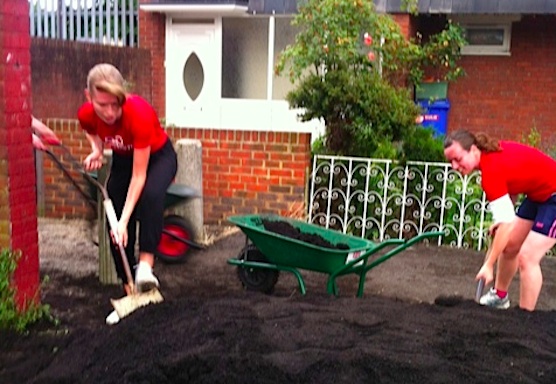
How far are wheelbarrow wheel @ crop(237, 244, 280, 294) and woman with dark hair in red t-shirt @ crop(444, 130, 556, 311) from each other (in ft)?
5.15

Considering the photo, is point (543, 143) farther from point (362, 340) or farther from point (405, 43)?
point (362, 340)

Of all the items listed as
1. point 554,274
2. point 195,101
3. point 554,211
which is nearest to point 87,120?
point 554,211

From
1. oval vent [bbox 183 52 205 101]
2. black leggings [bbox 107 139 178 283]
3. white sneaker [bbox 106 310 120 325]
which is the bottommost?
white sneaker [bbox 106 310 120 325]

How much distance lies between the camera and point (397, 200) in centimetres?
698

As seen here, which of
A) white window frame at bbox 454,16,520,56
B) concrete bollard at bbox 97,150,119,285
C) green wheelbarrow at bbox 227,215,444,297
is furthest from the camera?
white window frame at bbox 454,16,520,56

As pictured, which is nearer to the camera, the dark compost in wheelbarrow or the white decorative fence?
the dark compost in wheelbarrow

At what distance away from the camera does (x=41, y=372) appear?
326 cm

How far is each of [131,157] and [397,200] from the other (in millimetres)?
3426

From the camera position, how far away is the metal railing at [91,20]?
1318 centimetres

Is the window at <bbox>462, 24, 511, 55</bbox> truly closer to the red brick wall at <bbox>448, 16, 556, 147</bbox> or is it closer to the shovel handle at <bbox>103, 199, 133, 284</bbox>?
the red brick wall at <bbox>448, 16, 556, 147</bbox>

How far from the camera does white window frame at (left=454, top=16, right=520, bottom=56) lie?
1172 centimetres

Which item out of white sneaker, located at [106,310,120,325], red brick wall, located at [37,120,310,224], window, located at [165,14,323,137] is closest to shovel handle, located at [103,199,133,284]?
white sneaker, located at [106,310,120,325]

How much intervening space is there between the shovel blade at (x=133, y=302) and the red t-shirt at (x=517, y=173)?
2.20 metres

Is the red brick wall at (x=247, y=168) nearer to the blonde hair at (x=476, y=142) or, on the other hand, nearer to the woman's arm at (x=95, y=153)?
the woman's arm at (x=95, y=153)
